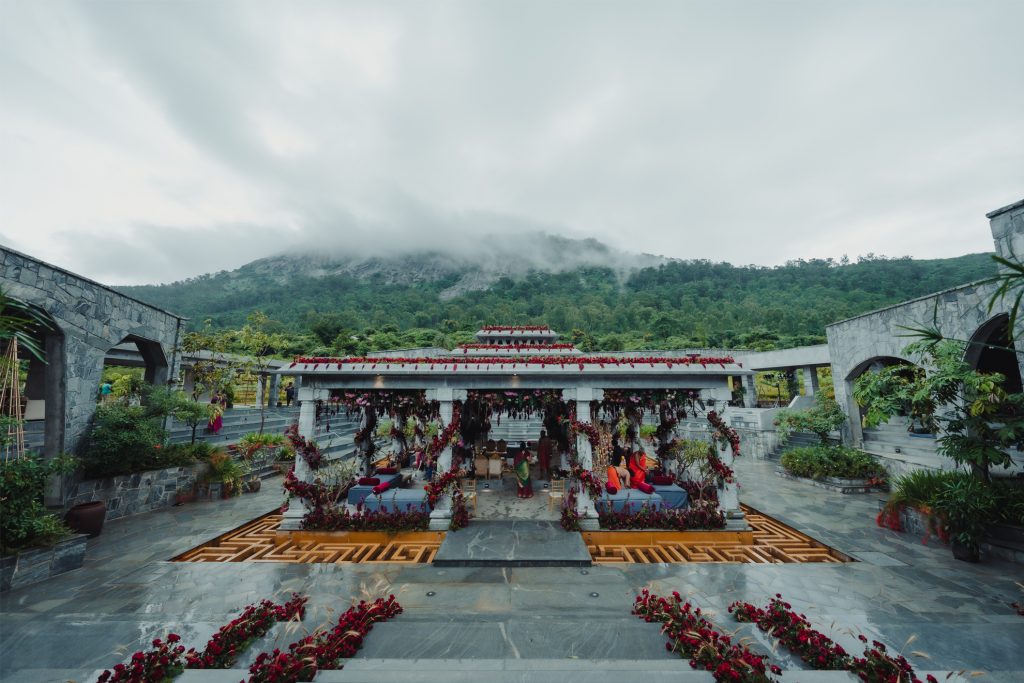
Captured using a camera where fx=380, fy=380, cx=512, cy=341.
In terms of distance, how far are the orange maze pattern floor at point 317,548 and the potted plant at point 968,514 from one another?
376 inches

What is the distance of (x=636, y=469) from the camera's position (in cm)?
972

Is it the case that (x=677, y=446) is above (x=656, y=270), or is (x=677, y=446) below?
below

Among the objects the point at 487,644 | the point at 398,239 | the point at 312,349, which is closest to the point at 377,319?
the point at 312,349

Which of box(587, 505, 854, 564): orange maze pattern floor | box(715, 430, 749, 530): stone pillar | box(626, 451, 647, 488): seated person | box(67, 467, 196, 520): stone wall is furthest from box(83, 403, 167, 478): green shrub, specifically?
box(715, 430, 749, 530): stone pillar

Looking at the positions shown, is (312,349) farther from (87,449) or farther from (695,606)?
(695,606)

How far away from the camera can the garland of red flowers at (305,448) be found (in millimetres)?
8289

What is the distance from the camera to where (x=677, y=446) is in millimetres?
10680

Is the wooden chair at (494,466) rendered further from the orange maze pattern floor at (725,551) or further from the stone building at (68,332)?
the stone building at (68,332)

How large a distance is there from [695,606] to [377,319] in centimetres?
7031

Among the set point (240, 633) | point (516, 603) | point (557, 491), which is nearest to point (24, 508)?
point (240, 633)

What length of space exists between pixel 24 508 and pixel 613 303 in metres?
79.6

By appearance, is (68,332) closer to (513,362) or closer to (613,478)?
(513,362)

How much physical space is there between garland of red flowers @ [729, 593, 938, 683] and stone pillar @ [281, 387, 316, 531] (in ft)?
27.4

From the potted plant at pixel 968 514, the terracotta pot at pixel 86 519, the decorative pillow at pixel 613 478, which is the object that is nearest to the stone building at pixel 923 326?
the potted plant at pixel 968 514
